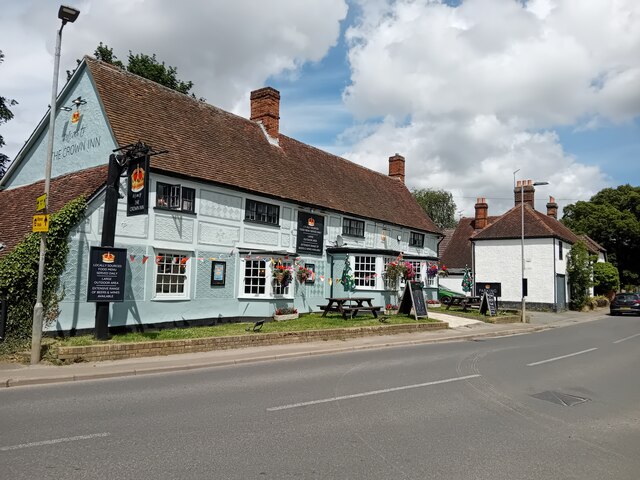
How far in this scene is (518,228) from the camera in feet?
124

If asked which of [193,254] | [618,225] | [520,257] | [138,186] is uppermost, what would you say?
[618,225]

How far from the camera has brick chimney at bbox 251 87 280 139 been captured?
81.4 ft

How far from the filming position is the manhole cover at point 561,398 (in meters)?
8.24

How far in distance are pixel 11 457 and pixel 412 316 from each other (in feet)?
60.6

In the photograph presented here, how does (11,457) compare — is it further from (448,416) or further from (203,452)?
(448,416)

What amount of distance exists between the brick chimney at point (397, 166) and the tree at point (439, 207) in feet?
112

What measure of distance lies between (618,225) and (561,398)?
52.8 meters

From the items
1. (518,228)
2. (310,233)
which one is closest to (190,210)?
(310,233)

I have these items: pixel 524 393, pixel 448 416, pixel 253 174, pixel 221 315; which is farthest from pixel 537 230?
pixel 448 416

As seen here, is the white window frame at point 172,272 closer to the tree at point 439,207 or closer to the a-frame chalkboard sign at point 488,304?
the a-frame chalkboard sign at point 488,304

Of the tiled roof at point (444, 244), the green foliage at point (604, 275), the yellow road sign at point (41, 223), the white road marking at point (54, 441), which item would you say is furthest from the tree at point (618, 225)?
the white road marking at point (54, 441)

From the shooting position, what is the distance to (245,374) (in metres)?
10.4

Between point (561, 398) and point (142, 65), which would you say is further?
point (142, 65)

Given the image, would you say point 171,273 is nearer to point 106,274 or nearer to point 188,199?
→ point 188,199
